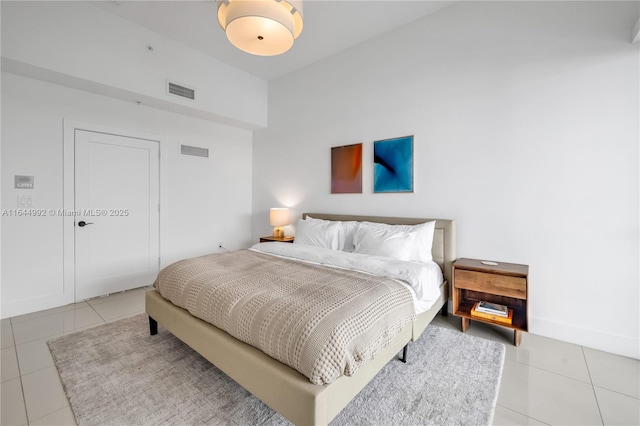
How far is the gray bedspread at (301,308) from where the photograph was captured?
4.31ft

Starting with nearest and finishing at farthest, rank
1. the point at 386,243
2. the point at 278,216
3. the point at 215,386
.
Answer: the point at 215,386 < the point at 386,243 < the point at 278,216

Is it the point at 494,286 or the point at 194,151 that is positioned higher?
the point at 194,151

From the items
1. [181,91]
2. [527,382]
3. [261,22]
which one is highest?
[181,91]

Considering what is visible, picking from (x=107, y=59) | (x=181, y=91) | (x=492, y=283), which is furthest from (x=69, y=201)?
(x=492, y=283)

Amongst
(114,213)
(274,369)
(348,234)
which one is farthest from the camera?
(114,213)

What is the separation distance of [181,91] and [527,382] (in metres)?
Result: 4.67

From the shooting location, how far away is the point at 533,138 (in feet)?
8.21

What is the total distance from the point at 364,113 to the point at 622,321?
3.14m

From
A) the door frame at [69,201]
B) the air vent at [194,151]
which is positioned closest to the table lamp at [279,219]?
the air vent at [194,151]

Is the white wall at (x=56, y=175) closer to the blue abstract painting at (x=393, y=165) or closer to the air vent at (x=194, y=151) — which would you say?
the air vent at (x=194, y=151)

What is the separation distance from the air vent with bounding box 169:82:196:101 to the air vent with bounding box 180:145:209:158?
0.75 meters

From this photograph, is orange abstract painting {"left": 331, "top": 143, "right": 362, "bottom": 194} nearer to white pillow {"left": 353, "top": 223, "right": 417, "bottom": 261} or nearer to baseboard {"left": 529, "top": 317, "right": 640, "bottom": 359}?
white pillow {"left": 353, "top": 223, "right": 417, "bottom": 261}

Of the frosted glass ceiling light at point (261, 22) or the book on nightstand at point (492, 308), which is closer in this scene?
the frosted glass ceiling light at point (261, 22)

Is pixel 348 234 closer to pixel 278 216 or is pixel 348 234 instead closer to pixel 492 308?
pixel 278 216
